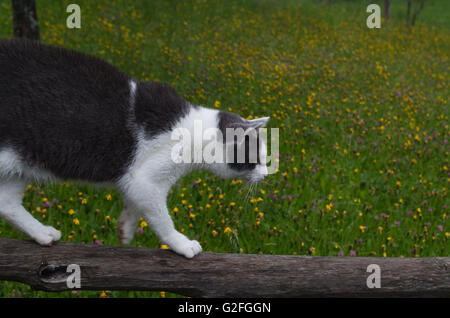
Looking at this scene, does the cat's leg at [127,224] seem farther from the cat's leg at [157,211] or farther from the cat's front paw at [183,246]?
the cat's front paw at [183,246]

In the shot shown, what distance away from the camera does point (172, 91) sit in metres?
3.06

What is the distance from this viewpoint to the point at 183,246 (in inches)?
104

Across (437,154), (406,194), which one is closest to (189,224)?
(406,194)

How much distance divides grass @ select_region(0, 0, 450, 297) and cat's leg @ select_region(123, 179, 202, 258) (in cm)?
78

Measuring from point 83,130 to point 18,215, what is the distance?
70 centimetres

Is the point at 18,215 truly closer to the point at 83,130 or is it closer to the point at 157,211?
the point at 83,130

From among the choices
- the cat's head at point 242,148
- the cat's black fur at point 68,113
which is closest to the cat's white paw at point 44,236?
the cat's black fur at point 68,113

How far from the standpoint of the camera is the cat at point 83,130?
97.3 inches

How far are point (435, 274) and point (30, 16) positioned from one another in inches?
268

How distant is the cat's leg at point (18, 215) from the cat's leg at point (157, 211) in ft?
1.76

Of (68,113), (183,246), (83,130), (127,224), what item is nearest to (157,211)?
(183,246)

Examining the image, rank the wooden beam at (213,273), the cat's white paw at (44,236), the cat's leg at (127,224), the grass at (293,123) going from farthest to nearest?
the grass at (293,123) < the cat's leg at (127,224) < the cat's white paw at (44,236) < the wooden beam at (213,273)

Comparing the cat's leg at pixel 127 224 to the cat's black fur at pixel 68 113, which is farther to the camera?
the cat's leg at pixel 127 224

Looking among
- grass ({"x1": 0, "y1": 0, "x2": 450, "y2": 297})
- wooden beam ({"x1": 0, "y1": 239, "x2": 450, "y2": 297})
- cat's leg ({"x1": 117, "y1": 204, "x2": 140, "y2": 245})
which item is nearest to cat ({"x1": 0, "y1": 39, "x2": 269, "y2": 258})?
wooden beam ({"x1": 0, "y1": 239, "x2": 450, "y2": 297})
